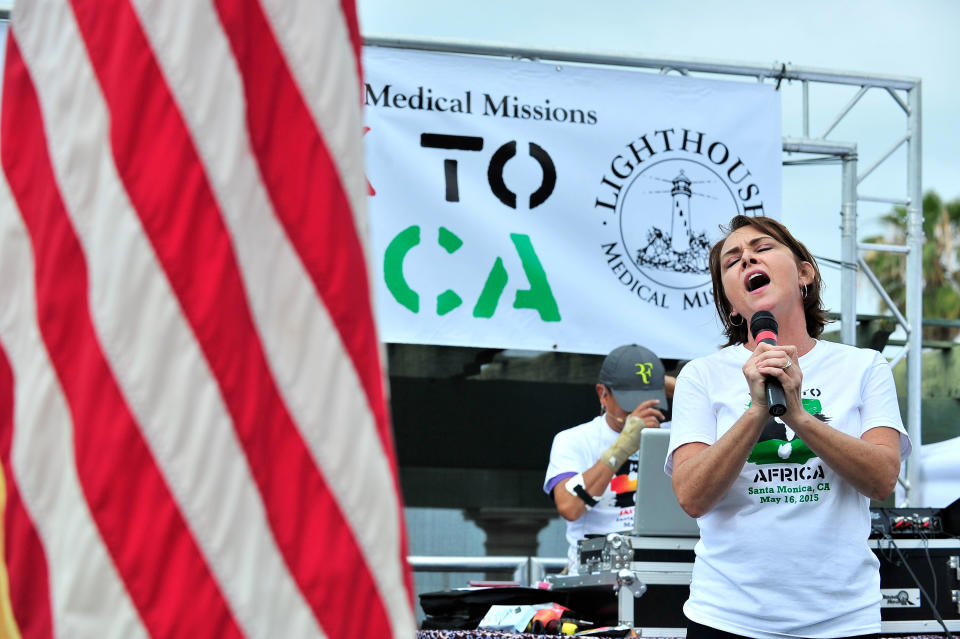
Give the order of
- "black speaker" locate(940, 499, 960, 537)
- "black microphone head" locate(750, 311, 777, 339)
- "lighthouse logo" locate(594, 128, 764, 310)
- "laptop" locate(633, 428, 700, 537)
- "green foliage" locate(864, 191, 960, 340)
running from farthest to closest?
"green foliage" locate(864, 191, 960, 340) → "lighthouse logo" locate(594, 128, 764, 310) → "black speaker" locate(940, 499, 960, 537) → "laptop" locate(633, 428, 700, 537) → "black microphone head" locate(750, 311, 777, 339)

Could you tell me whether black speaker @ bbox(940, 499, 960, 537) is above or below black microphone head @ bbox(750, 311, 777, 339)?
below

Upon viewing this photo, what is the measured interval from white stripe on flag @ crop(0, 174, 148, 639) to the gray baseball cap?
3562 mm

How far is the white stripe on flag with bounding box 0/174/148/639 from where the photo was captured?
1398mm

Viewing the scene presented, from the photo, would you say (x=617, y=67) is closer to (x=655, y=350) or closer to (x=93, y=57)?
(x=655, y=350)

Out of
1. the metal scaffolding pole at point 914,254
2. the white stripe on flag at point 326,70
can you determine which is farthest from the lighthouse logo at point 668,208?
the white stripe on flag at point 326,70

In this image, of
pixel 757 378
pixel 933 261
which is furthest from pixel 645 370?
pixel 933 261

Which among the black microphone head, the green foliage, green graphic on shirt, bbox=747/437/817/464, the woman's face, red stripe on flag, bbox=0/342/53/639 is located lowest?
red stripe on flag, bbox=0/342/53/639

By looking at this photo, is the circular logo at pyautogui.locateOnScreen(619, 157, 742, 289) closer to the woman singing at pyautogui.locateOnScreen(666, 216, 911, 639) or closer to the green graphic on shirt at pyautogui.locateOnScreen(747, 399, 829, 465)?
the woman singing at pyautogui.locateOnScreen(666, 216, 911, 639)

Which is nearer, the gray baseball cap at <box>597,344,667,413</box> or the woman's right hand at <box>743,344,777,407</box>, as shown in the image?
the woman's right hand at <box>743,344,777,407</box>

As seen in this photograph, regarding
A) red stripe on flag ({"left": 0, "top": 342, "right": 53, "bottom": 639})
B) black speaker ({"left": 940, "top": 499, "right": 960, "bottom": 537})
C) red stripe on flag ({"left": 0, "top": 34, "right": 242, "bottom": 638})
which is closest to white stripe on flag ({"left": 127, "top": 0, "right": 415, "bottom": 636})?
red stripe on flag ({"left": 0, "top": 34, "right": 242, "bottom": 638})

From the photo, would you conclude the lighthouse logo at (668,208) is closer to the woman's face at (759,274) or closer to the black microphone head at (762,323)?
the woman's face at (759,274)

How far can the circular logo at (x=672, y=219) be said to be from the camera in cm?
612

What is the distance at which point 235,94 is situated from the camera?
4.89 ft

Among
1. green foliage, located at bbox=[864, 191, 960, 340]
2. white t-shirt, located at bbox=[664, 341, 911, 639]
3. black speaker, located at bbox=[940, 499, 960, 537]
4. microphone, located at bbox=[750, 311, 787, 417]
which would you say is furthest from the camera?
green foliage, located at bbox=[864, 191, 960, 340]
